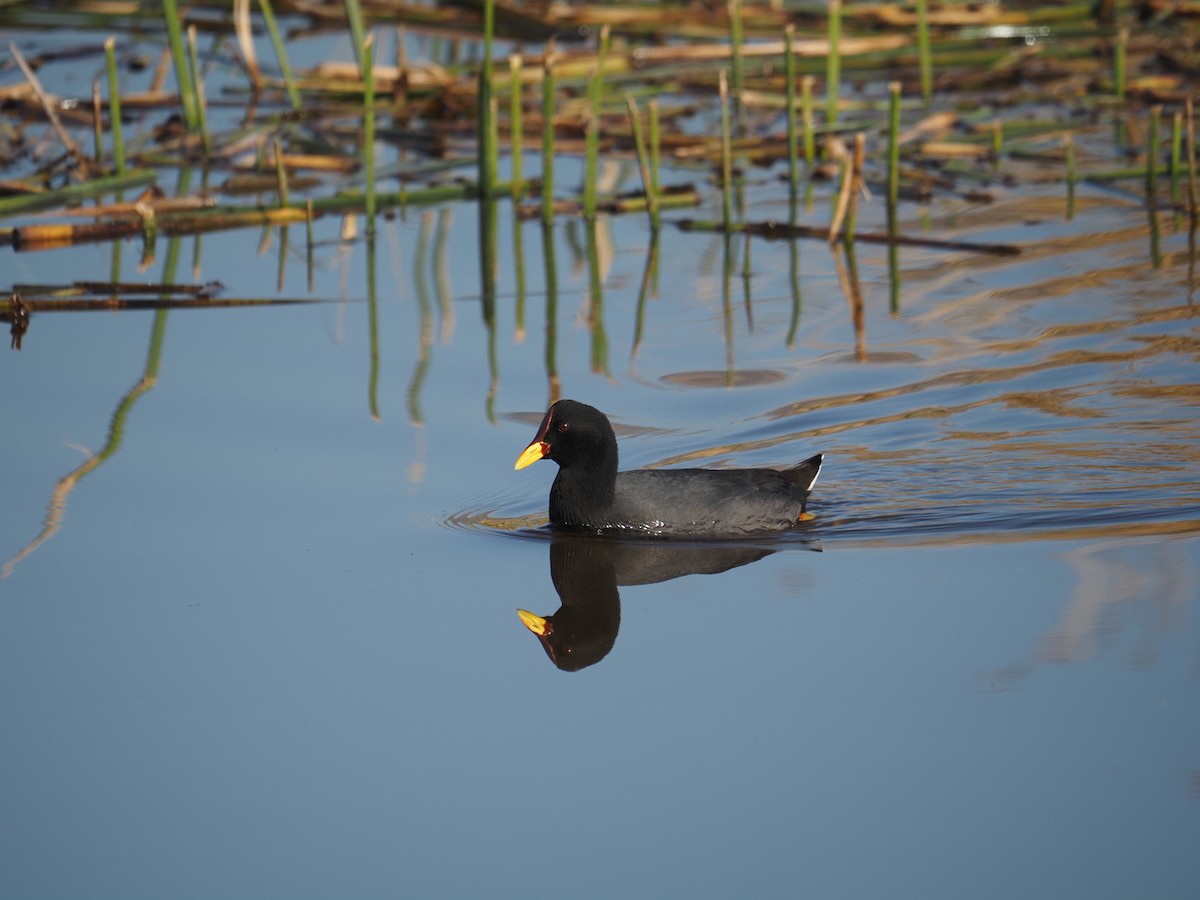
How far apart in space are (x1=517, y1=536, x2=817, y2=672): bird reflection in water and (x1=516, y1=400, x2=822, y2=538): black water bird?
3.0 inches

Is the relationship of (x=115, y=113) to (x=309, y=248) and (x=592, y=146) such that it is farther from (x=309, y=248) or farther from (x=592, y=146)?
(x=592, y=146)

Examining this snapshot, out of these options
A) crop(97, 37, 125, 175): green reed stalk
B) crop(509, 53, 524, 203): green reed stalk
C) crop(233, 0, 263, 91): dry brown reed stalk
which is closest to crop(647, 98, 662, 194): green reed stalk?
crop(509, 53, 524, 203): green reed stalk

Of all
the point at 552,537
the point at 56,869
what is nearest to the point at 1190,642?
the point at 552,537

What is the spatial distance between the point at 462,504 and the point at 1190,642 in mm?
2606

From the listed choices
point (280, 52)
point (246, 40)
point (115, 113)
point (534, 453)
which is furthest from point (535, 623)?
point (246, 40)

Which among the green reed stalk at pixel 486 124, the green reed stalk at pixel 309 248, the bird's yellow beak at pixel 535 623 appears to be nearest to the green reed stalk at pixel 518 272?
the green reed stalk at pixel 486 124

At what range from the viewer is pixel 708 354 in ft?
26.1

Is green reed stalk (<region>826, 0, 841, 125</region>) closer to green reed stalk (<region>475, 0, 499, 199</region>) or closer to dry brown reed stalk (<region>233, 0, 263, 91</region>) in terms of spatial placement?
green reed stalk (<region>475, 0, 499, 199</region>)

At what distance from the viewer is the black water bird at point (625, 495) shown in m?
5.98

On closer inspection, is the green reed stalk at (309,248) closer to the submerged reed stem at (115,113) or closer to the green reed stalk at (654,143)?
the submerged reed stem at (115,113)

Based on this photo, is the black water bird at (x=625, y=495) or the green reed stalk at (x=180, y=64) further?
the green reed stalk at (x=180, y=64)

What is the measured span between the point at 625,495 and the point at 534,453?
369 mm

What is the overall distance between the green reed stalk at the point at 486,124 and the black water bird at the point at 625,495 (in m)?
3.65

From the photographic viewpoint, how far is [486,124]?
948 cm
